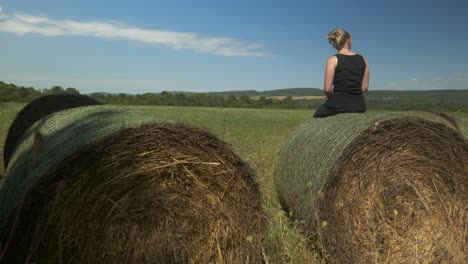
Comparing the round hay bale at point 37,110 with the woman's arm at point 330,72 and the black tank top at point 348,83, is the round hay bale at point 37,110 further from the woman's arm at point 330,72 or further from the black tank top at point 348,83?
the black tank top at point 348,83

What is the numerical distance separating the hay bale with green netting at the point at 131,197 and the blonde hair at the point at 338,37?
279 cm

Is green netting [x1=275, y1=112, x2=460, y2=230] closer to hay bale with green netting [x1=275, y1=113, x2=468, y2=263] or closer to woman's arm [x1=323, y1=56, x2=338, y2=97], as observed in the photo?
hay bale with green netting [x1=275, y1=113, x2=468, y2=263]

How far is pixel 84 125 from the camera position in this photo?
3598 mm

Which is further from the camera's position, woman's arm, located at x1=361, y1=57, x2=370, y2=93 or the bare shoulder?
woman's arm, located at x1=361, y1=57, x2=370, y2=93

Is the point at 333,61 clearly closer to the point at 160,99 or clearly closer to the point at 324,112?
the point at 324,112

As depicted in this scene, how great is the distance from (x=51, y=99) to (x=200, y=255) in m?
4.23

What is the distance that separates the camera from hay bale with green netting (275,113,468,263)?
4.23 meters

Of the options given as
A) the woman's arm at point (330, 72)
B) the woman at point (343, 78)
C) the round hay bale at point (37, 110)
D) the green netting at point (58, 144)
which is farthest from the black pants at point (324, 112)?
the round hay bale at point (37, 110)

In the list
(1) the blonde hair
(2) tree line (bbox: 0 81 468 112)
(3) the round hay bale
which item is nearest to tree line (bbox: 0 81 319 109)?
(2) tree line (bbox: 0 81 468 112)

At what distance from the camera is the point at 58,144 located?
326 centimetres

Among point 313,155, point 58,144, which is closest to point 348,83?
point 313,155

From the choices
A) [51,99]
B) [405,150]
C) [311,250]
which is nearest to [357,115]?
[405,150]

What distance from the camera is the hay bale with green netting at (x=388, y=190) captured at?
423 centimetres

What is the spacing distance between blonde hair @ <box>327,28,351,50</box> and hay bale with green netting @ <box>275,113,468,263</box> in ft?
4.29
